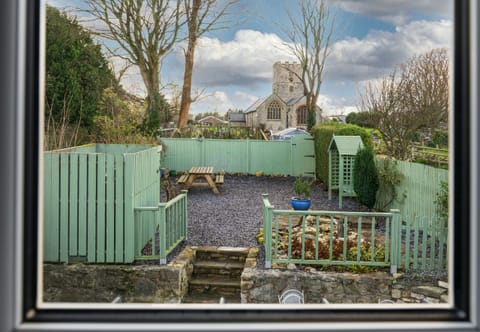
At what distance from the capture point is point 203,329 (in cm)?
109

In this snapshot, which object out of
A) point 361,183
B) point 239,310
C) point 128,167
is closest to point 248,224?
point 361,183

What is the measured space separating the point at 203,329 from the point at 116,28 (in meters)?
13.4

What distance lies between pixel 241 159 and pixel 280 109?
13277 millimetres

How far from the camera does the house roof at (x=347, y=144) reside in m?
9.25

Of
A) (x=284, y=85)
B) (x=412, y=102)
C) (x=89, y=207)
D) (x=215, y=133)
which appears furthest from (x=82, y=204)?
(x=284, y=85)

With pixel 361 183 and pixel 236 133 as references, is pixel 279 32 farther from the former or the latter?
pixel 361 183

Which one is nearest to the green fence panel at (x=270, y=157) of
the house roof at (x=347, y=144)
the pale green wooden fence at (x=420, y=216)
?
the house roof at (x=347, y=144)

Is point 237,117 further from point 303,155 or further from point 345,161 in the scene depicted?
point 345,161

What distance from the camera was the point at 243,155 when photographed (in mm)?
13336

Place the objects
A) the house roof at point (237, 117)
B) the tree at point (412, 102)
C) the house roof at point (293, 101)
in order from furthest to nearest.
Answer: the house roof at point (237, 117) < the house roof at point (293, 101) < the tree at point (412, 102)

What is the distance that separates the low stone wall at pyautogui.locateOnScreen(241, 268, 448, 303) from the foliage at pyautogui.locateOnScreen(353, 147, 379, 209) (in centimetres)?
318

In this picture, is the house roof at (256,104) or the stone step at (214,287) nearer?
the stone step at (214,287)

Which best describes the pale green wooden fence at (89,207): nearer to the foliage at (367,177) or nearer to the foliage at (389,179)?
the foliage at (367,177)

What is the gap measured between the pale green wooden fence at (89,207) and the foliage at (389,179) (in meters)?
4.59
